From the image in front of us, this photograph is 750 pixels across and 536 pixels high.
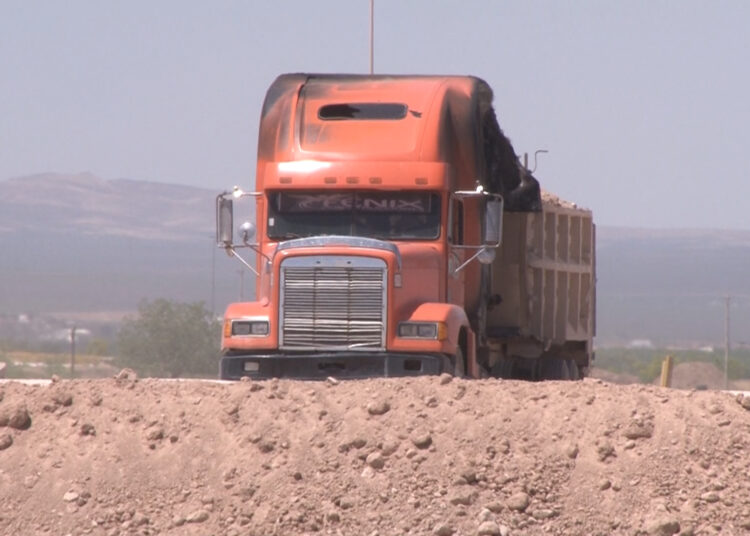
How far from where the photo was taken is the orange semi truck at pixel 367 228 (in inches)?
695

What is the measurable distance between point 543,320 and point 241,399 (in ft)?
29.5

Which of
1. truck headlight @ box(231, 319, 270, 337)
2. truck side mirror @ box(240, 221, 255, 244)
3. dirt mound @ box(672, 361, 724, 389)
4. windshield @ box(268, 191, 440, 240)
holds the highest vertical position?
windshield @ box(268, 191, 440, 240)

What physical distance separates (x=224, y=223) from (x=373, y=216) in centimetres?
166

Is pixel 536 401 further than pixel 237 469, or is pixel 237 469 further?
pixel 536 401

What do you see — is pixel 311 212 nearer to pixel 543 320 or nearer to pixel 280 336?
pixel 280 336

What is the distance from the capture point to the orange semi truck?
17656 millimetres

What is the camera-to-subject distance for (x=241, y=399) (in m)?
13.7

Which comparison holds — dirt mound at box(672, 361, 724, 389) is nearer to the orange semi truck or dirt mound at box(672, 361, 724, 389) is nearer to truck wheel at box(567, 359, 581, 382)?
truck wheel at box(567, 359, 581, 382)

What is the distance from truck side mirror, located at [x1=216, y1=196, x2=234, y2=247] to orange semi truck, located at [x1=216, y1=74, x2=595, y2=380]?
0.05ft

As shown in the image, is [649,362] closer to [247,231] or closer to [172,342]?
[172,342]

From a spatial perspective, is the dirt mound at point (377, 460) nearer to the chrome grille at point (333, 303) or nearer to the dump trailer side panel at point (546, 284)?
the chrome grille at point (333, 303)

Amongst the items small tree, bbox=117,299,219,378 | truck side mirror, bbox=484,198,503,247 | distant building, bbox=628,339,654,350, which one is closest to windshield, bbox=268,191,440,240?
truck side mirror, bbox=484,198,503,247

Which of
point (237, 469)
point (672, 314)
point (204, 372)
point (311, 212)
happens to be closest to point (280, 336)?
point (311, 212)

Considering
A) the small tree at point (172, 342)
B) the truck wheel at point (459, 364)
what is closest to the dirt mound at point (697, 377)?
the small tree at point (172, 342)
